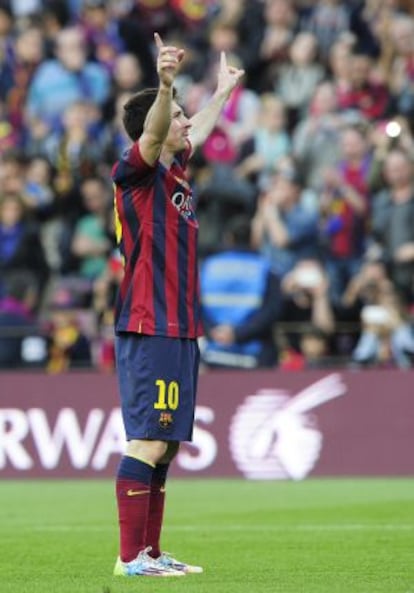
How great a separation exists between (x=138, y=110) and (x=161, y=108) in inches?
21.9

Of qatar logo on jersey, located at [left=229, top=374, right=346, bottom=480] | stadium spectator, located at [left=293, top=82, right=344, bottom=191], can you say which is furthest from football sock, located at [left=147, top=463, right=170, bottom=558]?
stadium spectator, located at [left=293, top=82, right=344, bottom=191]

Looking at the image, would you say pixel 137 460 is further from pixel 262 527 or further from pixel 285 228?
pixel 285 228

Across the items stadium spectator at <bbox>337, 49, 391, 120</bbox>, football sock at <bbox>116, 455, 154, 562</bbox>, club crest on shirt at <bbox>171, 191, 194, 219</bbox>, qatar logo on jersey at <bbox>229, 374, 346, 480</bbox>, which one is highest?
stadium spectator at <bbox>337, 49, 391, 120</bbox>

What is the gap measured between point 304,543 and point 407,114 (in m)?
9.48

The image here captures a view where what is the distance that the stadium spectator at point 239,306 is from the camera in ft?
55.0

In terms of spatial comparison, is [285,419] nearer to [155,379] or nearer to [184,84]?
[184,84]

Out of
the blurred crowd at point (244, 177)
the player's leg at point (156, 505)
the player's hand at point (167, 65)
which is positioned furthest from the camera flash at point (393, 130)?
the player's hand at point (167, 65)

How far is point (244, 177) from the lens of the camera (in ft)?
64.3

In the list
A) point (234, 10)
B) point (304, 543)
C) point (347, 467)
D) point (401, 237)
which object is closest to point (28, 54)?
point (234, 10)

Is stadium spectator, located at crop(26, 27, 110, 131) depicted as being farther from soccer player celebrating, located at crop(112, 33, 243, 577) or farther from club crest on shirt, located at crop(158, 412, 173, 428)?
club crest on shirt, located at crop(158, 412, 173, 428)

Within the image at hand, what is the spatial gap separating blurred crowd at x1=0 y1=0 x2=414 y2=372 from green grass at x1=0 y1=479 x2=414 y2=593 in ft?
6.52

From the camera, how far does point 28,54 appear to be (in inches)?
881

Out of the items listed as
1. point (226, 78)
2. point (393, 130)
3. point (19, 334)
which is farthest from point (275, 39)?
point (226, 78)

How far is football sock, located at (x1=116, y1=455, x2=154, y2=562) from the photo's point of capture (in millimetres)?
8734
